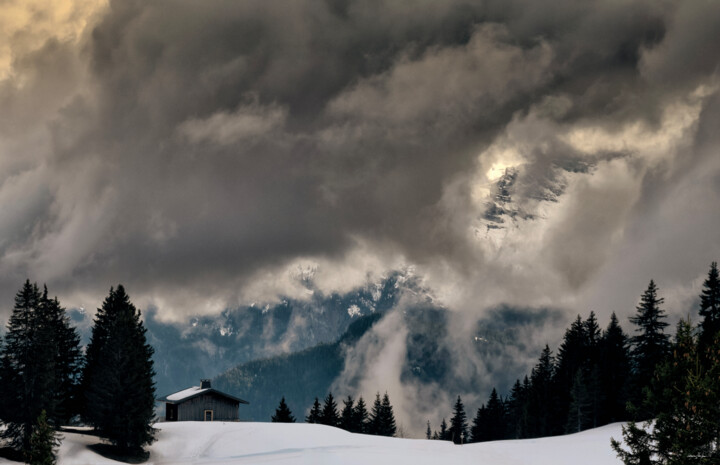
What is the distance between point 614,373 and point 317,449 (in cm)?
5526

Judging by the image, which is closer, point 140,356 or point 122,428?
point 122,428

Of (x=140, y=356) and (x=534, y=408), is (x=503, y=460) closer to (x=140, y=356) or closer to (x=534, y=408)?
(x=140, y=356)

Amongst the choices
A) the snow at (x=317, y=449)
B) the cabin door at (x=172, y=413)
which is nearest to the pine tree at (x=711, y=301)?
the snow at (x=317, y=449)

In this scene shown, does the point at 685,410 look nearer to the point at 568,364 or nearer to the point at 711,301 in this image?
the point at 711,301

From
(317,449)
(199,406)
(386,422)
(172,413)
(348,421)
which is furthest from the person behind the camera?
(386,422)

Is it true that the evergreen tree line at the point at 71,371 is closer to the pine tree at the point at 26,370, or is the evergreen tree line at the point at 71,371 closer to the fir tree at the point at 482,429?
the pine tree at the point at 26,370

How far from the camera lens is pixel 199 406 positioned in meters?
92.4

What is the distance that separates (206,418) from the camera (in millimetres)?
92000

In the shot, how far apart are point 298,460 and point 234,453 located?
10154 mm

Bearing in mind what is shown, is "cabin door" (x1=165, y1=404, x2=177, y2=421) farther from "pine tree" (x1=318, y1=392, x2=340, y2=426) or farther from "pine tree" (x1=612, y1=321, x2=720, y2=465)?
"pine tree" (x1=612, y1=321, x2=720, y2=465)

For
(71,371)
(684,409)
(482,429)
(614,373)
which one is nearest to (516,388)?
(482,429)

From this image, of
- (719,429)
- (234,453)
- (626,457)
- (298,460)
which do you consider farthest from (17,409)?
(719,429)

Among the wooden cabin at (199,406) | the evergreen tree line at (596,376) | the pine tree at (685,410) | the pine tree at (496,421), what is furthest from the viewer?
the pine tree at (496,421)

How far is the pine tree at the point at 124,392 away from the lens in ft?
200
